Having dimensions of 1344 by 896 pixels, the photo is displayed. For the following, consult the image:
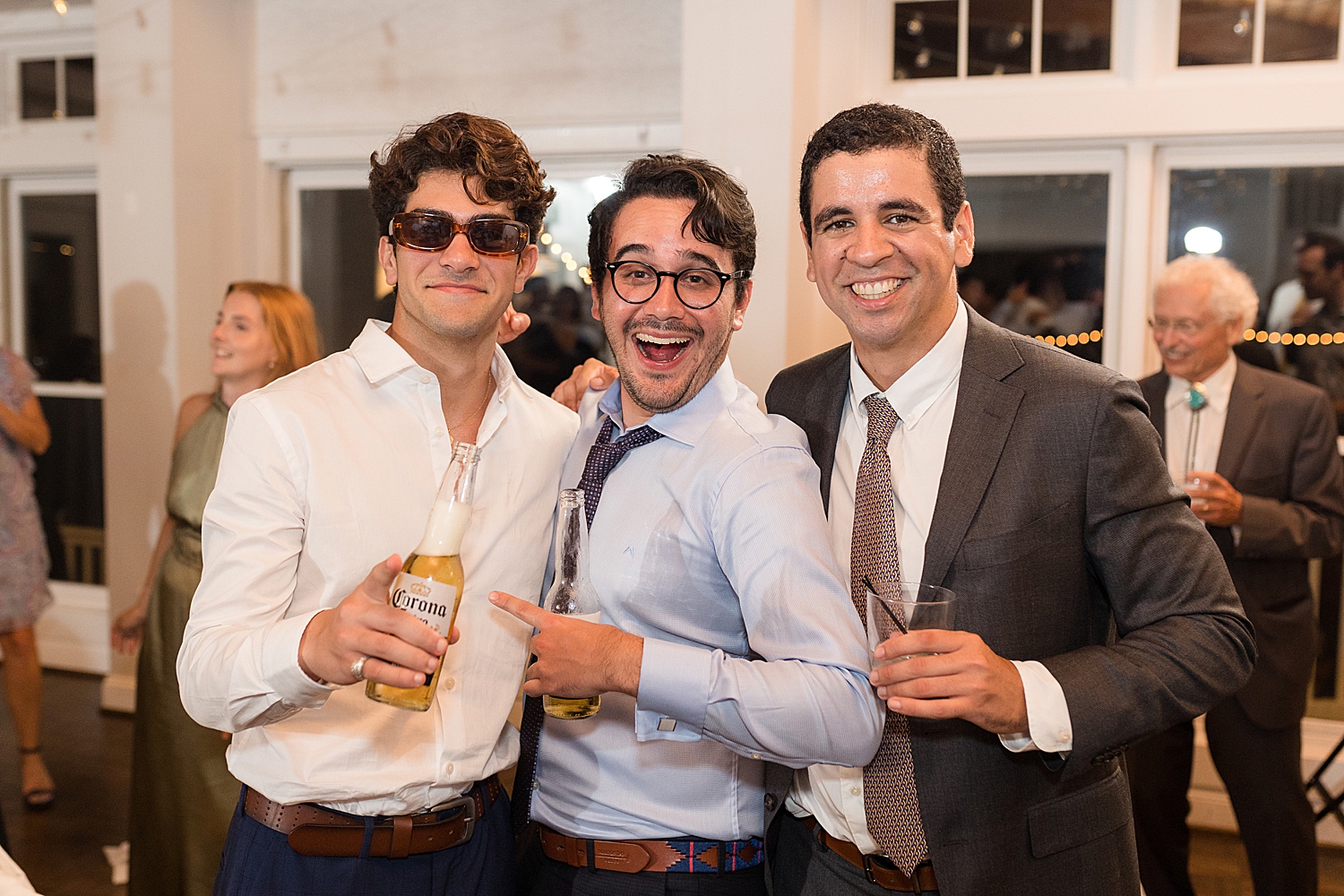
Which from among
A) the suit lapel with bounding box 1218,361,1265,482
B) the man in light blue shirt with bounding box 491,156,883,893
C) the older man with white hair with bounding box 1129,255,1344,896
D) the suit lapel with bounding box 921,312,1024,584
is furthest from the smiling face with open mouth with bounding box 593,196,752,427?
the suit lapel with bounding box 1218,361,1265,482

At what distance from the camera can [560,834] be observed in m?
1.61

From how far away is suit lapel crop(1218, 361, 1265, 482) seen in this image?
3.14m

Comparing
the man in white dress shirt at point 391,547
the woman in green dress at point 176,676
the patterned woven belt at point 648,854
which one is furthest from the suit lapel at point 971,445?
the woman in green dress at point 176,676

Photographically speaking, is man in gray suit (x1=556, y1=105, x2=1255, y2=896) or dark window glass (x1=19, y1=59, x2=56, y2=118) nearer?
man in gray suit (x1=556, y1=105, x2=1255, y2=896)

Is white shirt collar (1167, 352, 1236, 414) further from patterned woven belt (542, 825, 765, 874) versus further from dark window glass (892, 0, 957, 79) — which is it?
patterned woven belt (542, 825, 765, 874)

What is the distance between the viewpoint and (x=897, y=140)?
164cm

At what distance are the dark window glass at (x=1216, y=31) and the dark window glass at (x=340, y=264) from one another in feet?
11.0

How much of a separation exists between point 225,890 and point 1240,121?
371 centimetres

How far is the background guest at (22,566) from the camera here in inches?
152

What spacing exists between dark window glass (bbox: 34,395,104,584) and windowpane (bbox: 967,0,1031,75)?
4481 mm

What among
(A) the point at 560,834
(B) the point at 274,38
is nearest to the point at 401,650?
(A) the point at 560,834

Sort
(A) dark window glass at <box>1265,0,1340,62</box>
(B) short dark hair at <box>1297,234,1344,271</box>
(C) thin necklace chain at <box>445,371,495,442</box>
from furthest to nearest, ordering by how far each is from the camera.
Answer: (B) short dark hair at <box>1297,234,1344,271</box> < (A) dark window glass at <box>1265,0,1340,62</box> < (C) thin necklace chain at <box>445,371,495,442</box>

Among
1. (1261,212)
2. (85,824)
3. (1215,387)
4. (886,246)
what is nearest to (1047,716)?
(886,246)

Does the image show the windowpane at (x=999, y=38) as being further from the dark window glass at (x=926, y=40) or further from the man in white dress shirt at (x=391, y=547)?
the man in white dress shirt at (x=391, y=547)
